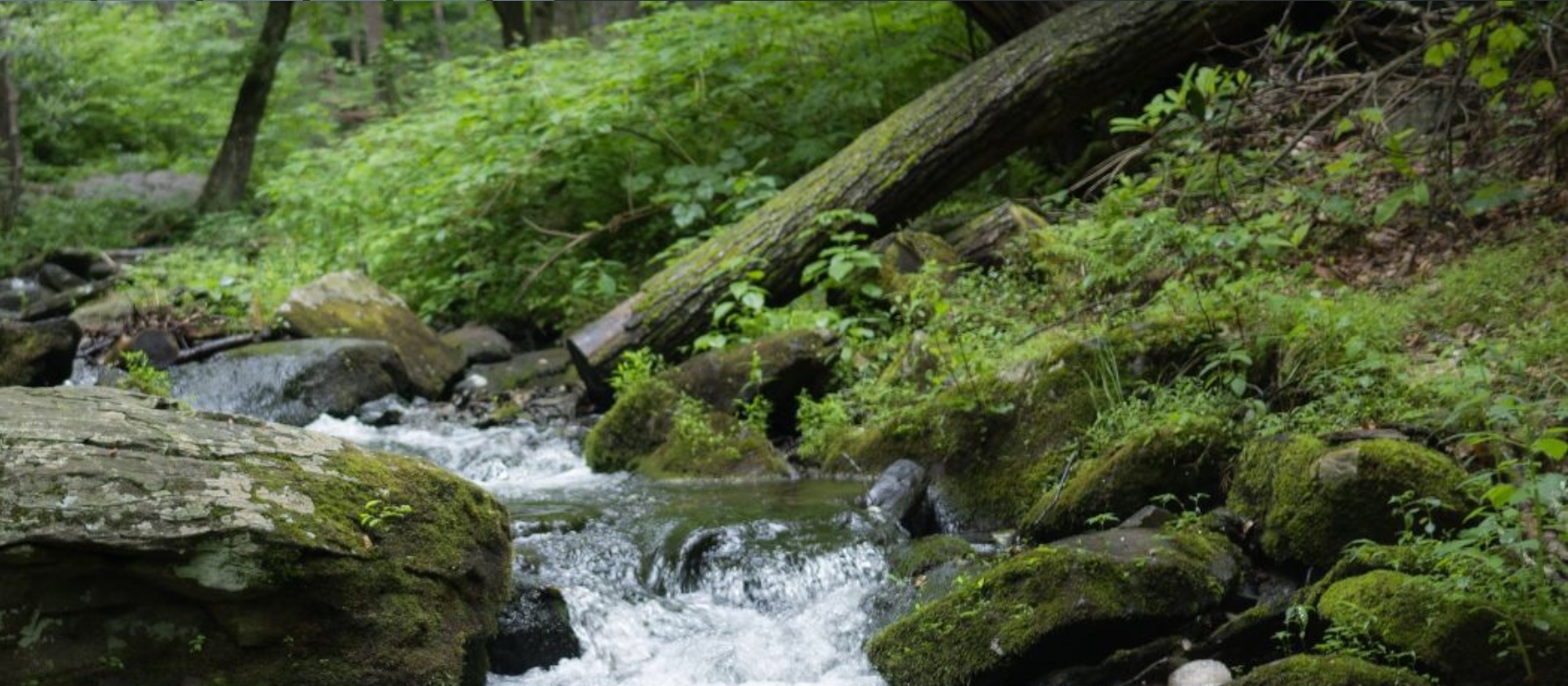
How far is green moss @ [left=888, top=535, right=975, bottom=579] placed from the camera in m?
5.18

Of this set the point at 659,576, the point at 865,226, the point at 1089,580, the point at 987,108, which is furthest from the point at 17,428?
the point at 987,108

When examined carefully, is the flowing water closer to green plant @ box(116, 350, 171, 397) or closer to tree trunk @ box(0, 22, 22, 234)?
green plant @ box(116, 350, 171, 397)

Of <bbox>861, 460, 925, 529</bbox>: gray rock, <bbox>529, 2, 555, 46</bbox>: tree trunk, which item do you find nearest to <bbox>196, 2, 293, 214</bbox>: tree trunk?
<bbox>529, 2, 555, 46</bbox>: tree trunk

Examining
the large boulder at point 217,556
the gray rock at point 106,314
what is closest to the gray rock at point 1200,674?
the large boulder at point 217,556

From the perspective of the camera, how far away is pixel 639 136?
11.3 meters

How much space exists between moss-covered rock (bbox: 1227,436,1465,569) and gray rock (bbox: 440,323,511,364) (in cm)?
730

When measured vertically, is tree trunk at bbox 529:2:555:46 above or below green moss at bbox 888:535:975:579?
above

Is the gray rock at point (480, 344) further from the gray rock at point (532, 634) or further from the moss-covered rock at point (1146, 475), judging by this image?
the moss-covered rock at point (1146, 475)

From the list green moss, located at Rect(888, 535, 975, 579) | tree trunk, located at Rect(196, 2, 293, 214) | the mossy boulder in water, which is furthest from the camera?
tree trunk, located at Rect(196, 2, 293, 214)

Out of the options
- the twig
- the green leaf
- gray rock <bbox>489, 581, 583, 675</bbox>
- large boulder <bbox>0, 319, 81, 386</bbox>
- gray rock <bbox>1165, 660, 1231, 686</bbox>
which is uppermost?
the twig

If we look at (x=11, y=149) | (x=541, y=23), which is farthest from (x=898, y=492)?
(x=11, y=149)

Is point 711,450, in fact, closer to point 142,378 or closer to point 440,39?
point 142,378

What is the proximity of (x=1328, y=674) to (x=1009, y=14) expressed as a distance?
22.4ft

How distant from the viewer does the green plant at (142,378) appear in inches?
310
